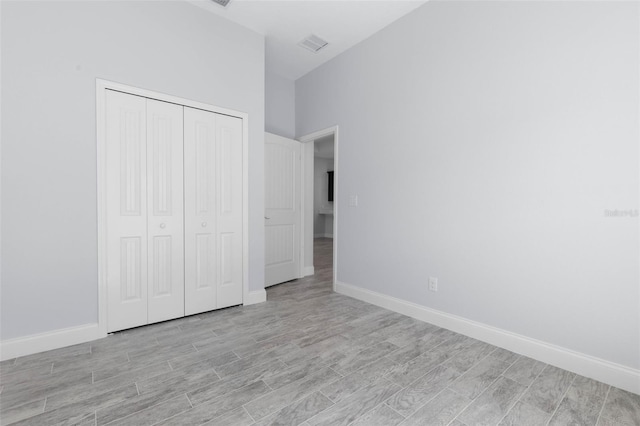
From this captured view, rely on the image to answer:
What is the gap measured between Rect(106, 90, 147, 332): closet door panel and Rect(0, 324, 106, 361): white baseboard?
141 millimetres

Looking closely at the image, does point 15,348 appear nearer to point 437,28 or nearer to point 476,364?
point 476,364

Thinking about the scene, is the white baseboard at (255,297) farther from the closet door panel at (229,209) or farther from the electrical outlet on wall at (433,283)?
the electrical outlet on wall at (433,283)

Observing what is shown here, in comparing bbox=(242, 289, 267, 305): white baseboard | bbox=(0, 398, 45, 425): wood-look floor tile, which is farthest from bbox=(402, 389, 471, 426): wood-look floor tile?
bbox=(242, 289, 267, 305): white baseboard

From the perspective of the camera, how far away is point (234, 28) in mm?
3131

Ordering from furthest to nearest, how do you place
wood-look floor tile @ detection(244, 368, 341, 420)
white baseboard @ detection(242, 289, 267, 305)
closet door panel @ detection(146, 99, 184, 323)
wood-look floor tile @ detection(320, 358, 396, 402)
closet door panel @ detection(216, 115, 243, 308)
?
white baseboard @ detection(242, 289, 267, 305), closet door panel @ detection(216, 115, 243, 308), closet door panel @ detection(146, 99, 184, 323), wood-look floor tile @ detection(320, 358, 396, 402), wood-look floor tile @ detection(244, 368, 341, 420)

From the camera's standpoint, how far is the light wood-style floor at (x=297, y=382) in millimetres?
1521

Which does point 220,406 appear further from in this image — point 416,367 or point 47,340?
point 47,340

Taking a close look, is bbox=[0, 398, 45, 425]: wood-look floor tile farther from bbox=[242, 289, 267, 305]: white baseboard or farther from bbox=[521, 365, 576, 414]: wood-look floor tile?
bbox=[521, 365, 576, 414]: wood-look floor tile

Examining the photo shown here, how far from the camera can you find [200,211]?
2.93 metres

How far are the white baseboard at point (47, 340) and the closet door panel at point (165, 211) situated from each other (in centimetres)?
44

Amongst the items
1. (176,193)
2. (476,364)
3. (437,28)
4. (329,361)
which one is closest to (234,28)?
(176,193)

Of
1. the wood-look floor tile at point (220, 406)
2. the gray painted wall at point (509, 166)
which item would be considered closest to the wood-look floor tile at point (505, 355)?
the gray painted wall at point (509, 166)

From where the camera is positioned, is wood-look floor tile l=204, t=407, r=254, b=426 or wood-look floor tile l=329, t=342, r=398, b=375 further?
wood-look floor tile l=329, t=342, r=398, b=375

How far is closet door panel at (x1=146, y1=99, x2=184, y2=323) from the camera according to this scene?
2.65 metres
